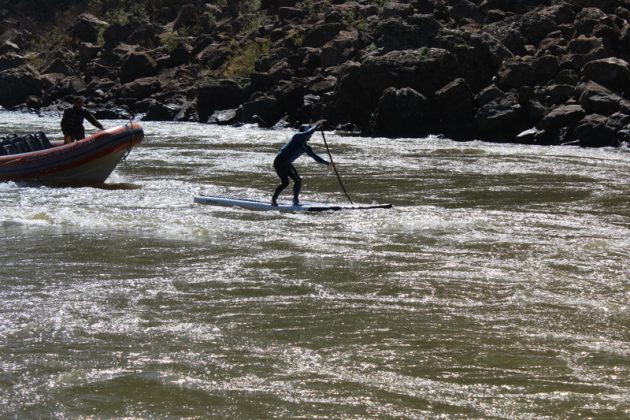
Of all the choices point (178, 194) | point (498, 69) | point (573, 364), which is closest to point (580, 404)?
point (573, 364)

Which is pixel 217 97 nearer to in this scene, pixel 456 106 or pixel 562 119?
pixel 456 106

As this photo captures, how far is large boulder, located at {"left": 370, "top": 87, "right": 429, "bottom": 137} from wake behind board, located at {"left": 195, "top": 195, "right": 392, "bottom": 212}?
43.9 ft

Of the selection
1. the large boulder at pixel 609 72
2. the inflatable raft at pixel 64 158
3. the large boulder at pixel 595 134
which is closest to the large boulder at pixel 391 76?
the large boulder at pixel 609 72

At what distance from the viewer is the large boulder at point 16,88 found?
1761 inches

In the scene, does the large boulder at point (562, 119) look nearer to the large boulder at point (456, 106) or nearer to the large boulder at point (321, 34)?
the large boulder at point (456, 106)

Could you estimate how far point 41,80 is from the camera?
1805 inches

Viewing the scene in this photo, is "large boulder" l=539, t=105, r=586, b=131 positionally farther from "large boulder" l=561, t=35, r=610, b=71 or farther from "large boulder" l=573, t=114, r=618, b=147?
"large boulder" l=561, t=35, r=610, b=71

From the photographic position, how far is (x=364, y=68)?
30.0 meters

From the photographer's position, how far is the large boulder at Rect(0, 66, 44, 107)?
44.7 meters

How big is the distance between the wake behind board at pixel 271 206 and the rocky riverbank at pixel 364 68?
12266 mm

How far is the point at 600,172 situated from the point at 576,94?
26.3ft

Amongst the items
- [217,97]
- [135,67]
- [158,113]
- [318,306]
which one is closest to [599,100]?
[217,97]

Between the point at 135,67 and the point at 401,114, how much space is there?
18828mm

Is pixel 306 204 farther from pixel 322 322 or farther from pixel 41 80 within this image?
pixel 41 80
